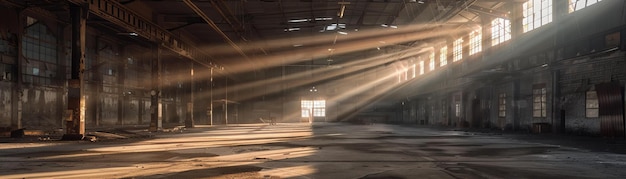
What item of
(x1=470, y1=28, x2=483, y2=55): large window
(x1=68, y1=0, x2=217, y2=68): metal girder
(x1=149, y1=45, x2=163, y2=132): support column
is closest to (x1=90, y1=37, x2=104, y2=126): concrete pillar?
(x1=68, y1=0, x2=217, y2=68): metal girder

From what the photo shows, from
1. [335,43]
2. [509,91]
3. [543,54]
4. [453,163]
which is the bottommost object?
[453,163]

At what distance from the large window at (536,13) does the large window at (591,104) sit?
170 inches

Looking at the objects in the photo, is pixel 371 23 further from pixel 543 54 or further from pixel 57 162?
pixel 57 162

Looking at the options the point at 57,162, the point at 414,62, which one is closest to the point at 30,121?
the point at 57,162

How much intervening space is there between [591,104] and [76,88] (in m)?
20.2

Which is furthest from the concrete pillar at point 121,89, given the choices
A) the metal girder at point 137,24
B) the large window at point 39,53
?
the large window at point 39,53

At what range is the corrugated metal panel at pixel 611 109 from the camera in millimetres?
17047

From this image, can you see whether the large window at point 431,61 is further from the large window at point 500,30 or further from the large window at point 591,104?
the large window at point 591,104

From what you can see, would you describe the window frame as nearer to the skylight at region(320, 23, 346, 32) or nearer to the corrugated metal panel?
the corrugated metal panel

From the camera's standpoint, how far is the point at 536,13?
75.9ft

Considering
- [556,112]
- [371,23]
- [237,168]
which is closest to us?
[237,168]

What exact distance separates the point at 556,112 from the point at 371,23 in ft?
43.2

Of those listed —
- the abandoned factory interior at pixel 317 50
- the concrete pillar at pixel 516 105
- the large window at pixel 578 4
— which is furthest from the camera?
the concrete pillar at pixel 516 105

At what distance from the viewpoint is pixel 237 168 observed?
8.73m
